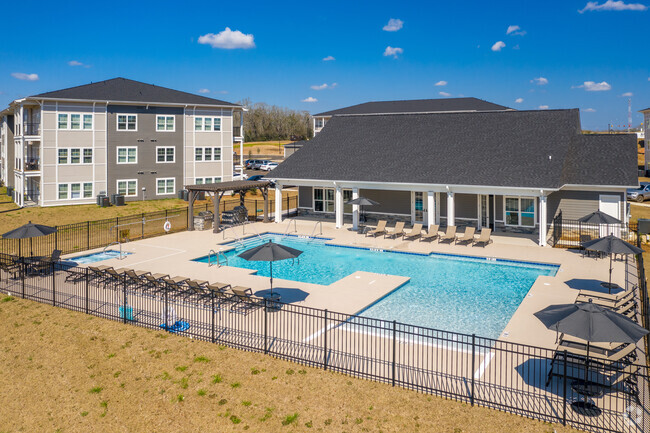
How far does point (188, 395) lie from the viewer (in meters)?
11.1

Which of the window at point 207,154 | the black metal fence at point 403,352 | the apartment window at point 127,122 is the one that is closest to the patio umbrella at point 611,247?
the black metal fence at point 403,352

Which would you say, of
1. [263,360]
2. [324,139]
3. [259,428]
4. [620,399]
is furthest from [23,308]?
[324,139]

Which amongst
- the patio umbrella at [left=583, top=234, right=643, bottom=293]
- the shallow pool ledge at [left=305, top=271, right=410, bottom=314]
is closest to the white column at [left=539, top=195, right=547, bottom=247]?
the patio umbrella at [left=583, top=234, right=643, bottom=293]

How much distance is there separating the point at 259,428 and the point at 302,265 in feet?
46.7

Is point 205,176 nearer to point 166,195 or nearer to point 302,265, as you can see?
point 166,195

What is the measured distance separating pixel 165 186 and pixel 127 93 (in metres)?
A: 8.67

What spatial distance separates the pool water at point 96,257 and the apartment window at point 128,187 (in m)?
19.6

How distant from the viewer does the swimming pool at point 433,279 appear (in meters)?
16.3

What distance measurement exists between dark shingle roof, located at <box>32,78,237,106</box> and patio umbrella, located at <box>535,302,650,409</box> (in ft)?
133

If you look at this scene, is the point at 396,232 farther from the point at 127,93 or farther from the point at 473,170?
the point at 127,93

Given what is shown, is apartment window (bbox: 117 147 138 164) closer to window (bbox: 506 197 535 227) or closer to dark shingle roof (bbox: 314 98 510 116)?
window (bbox: 506 197 535 227)

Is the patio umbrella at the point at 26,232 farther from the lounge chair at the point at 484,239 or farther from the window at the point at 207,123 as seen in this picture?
the window at the point at 207,123

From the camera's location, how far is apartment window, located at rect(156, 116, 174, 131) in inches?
1766

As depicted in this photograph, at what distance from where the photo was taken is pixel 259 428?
9.80m
